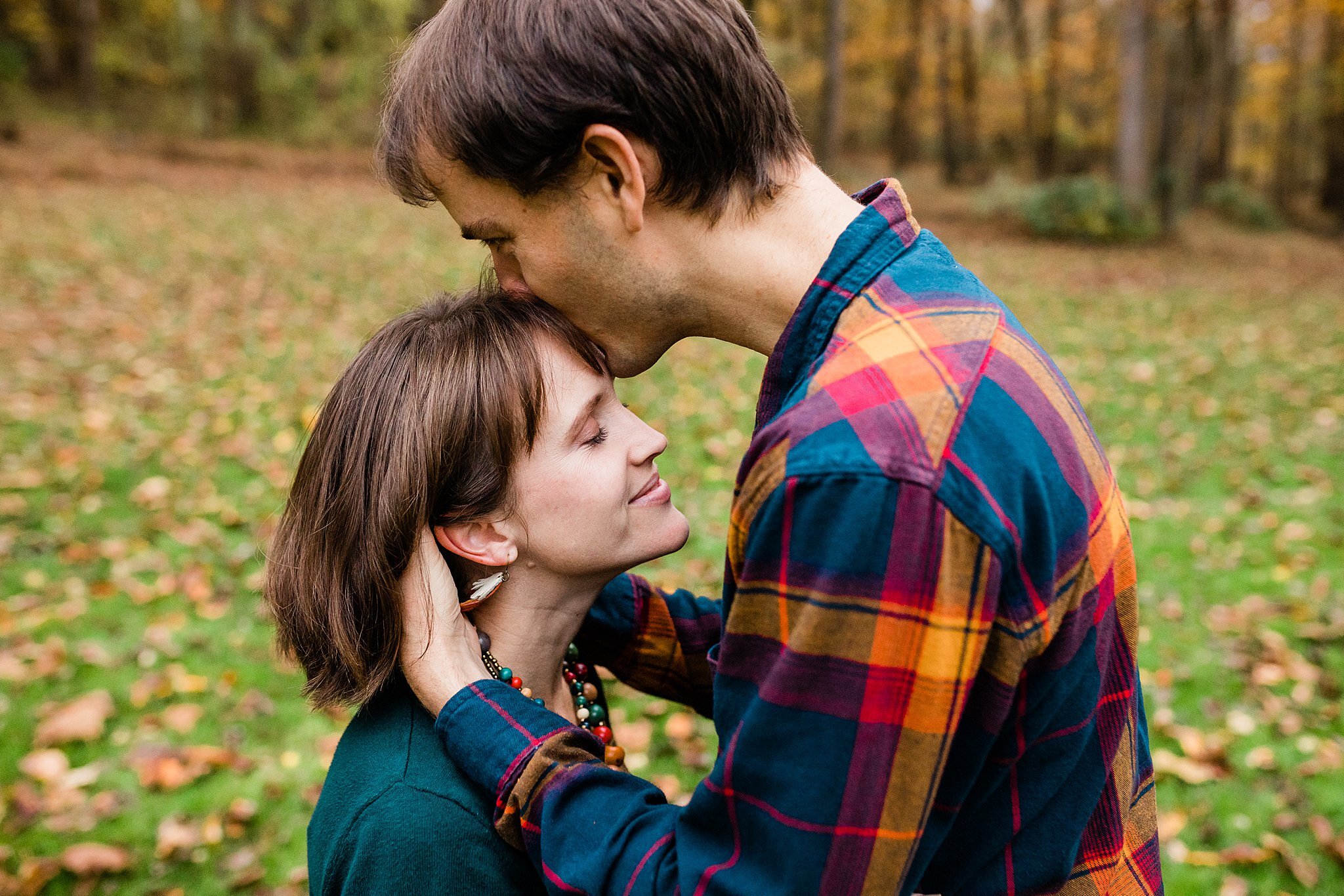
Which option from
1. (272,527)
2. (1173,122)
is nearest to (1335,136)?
(1173,122)

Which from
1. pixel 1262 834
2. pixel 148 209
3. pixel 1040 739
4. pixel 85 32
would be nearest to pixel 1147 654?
pixel 1262 834

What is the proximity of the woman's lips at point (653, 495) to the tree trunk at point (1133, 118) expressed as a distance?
699 inches

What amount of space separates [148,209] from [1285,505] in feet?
47.4

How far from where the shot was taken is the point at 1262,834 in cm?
358

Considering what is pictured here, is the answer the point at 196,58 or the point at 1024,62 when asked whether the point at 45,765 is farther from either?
the point at 1024,62

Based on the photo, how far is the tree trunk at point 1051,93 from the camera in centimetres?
2530

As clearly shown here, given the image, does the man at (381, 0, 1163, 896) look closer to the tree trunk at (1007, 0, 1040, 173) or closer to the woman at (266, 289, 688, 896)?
the woman at (266, 289, 688, 896)

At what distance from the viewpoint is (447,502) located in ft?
5.98

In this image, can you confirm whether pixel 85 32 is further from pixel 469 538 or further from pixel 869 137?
pixel 869 137

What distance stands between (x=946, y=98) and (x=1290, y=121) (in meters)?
13.5

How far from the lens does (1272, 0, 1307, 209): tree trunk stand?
95.8 feet

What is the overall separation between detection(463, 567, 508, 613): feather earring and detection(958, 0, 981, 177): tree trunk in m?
30.2

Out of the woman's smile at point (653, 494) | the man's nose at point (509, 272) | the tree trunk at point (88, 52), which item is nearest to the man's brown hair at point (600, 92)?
the man's nose at point (509, 272)

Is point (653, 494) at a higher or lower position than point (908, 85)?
lower
